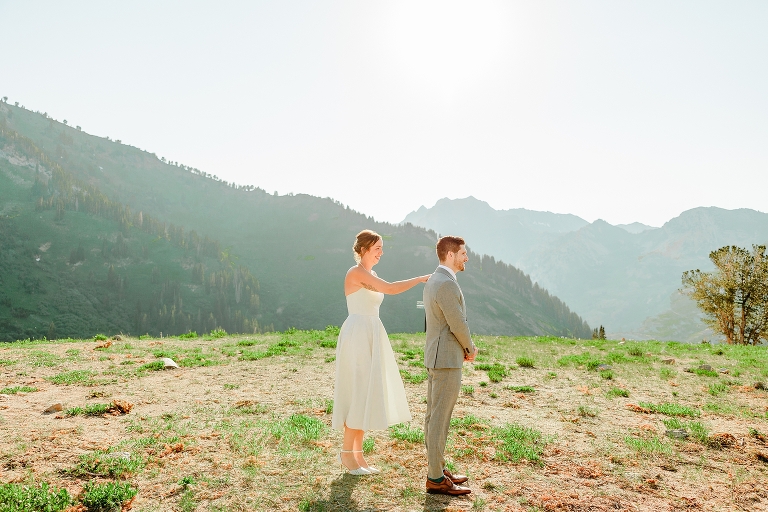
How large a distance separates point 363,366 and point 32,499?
15.9 feet

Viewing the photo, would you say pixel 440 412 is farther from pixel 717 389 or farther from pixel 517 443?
pixel 717 389

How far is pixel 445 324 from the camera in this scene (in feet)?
21.5

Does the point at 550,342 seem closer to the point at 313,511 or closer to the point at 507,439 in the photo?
the point at 507,439

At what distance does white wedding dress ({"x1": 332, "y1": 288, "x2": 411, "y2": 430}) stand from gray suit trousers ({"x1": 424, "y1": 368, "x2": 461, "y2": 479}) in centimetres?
89


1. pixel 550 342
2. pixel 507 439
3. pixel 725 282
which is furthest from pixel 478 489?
pixel 725 282

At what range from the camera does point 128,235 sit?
192m

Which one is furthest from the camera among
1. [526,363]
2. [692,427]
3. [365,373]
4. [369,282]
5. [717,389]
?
[526,363]

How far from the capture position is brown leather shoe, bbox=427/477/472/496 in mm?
6449

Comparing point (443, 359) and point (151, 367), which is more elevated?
point (443, 359)

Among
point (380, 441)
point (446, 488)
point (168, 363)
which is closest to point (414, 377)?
point (380, 441)

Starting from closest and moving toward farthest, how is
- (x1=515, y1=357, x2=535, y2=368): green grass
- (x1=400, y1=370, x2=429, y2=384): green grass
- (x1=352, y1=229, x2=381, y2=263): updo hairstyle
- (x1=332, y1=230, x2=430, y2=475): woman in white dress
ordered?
1. (x1=332, y1=230, x2=430, y2=475): woman in white dress
2. (x1=352, y1=229, x2=381, y2=263): updo hairstyle
3. (x1=400, y1=370, x2=429, y2=384): green grass
4. (x1=515, y1=357, x2=535, y2=368): green grass

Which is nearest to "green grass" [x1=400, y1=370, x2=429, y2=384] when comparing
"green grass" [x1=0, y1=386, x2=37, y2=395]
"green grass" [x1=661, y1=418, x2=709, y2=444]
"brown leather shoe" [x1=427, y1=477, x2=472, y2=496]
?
"green grass" [x1=661, y1=418, x2=709, y2=444]

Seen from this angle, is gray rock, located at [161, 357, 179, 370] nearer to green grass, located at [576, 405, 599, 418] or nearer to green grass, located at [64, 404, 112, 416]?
green grass, located at [64, 404, 112, 416]

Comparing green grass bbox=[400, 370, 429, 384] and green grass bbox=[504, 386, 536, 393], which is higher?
green grass bbox=[504, 386, 536, 393]
